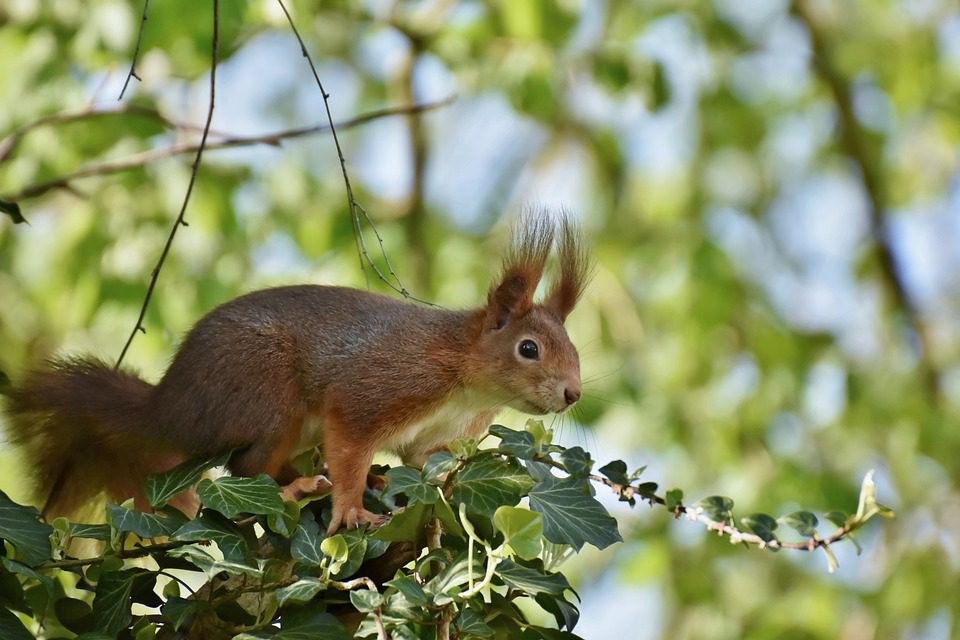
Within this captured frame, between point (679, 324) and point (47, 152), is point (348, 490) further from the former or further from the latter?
point (679, 324)

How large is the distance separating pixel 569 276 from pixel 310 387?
574 millimetres

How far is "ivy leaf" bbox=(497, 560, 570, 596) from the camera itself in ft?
4.50

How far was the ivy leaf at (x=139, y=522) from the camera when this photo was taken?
1494 mm

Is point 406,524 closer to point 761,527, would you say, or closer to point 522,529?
point 522,529

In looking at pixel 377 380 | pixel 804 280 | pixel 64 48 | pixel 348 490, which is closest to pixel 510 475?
pixel 348 490

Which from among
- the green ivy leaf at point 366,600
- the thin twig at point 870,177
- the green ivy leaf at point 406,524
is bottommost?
the green ivy leaf at point 366,600

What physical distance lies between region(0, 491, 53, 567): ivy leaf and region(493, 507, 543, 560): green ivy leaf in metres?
0.55

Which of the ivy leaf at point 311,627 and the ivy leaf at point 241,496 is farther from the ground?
the ivy leaf at point 241,496

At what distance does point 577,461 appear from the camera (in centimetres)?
159

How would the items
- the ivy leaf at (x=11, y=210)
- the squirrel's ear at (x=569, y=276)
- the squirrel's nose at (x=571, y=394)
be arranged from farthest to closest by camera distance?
1. the squirrel's ear at (x=569, y=276)
2. the squirrel's nose at (x=571, y=394)
3. the ivy leaf at (x=11, y=210)

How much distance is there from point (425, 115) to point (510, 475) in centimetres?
342

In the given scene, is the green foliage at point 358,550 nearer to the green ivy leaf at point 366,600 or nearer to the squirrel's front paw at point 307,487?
the green ivy leaf at point 366,600

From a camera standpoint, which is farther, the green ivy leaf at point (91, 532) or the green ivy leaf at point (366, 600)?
the green ivy leaf at point (91, 532)

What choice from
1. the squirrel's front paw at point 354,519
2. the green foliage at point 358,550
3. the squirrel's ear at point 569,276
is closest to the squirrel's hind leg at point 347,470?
the squirrel's front paw at point 354,519
